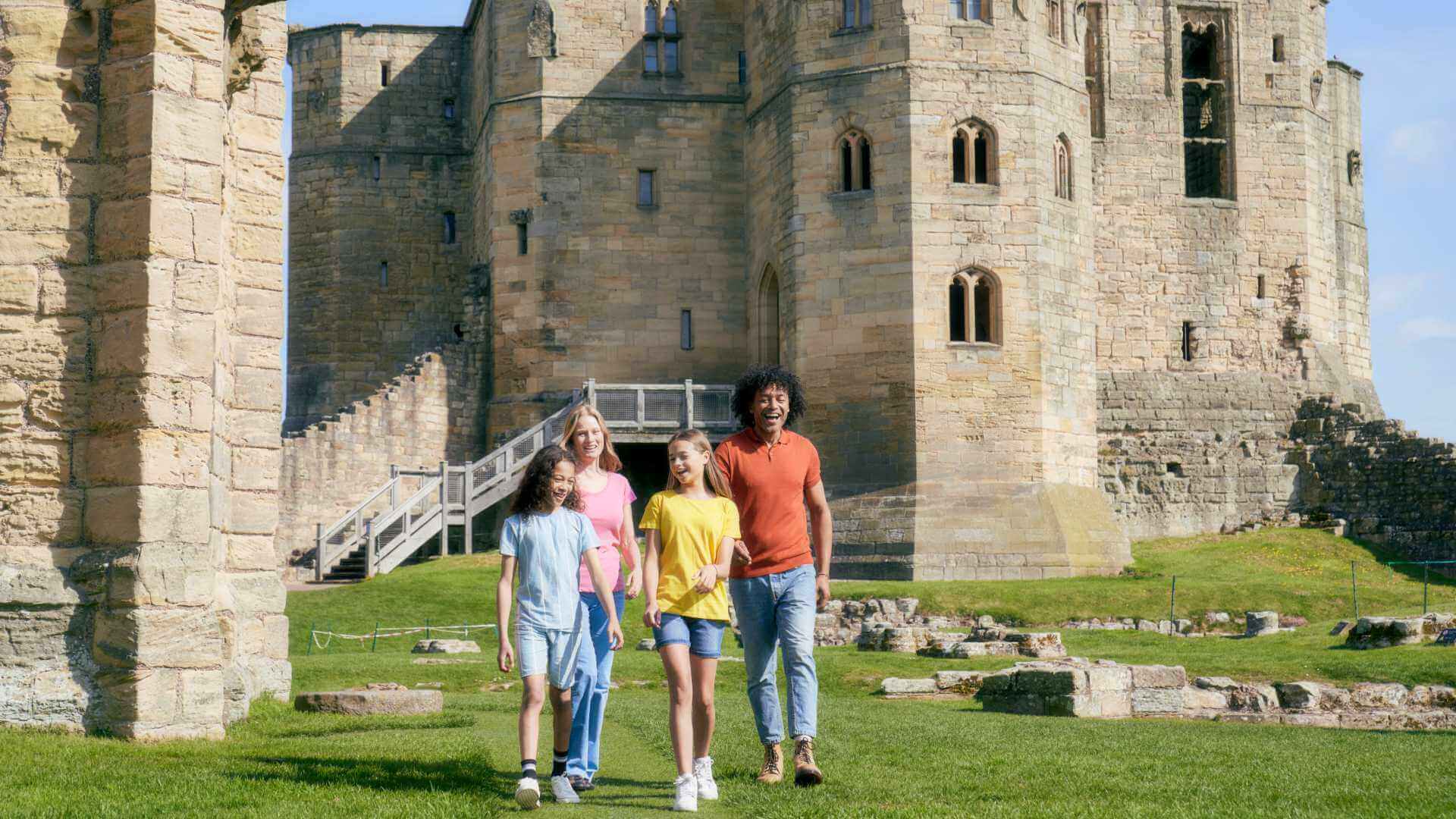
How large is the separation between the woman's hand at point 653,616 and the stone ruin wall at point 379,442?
23616mm

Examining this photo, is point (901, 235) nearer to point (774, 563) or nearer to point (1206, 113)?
point (1206, 113)

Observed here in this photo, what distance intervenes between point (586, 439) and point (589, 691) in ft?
4.60

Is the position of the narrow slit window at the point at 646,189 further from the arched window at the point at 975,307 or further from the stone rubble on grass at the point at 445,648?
the stone rubble on grass at the point at 445,648

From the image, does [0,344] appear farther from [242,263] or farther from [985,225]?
[985,225]

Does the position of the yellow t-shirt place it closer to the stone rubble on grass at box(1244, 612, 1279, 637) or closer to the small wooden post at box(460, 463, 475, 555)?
the stone rubble on grass at box(1244, 612, 1279, 637)

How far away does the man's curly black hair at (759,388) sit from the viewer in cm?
1009

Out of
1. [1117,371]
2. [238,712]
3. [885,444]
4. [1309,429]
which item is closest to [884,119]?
[885,444]

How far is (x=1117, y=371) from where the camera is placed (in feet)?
123

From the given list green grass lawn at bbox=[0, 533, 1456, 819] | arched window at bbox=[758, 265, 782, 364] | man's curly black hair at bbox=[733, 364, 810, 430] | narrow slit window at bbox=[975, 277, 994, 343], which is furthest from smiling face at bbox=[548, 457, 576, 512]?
arched window at bbox=[758, 265, 782, 364]

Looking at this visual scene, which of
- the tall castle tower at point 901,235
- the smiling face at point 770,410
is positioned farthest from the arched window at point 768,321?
the smiling face at point 770,410

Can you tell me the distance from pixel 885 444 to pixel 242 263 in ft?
56.7

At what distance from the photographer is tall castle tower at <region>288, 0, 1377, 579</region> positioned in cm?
3009

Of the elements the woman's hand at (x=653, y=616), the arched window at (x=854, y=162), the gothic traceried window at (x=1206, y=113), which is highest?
the gothic traceried window at (x=1206, y=113)

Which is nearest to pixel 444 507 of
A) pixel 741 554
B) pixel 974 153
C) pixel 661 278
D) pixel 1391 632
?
pixel 661 278
